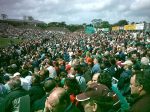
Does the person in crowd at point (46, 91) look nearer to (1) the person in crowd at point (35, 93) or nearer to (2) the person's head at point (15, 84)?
(1) the person in crowd at point (35, 93)

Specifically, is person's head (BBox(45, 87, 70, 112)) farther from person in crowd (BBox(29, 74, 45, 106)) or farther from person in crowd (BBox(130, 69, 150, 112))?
person in crowd (BBox(29, 74, 45, 106))

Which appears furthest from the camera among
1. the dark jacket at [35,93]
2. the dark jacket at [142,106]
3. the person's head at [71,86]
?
the dark jacket at [35,93]

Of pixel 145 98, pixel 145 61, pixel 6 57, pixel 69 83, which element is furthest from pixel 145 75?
pixel 6 57

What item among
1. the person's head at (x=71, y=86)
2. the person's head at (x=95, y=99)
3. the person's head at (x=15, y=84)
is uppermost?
the person's head at (x=95, y=99)

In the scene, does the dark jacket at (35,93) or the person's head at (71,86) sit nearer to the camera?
the person's head at (71,86)

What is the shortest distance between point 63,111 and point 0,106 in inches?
108

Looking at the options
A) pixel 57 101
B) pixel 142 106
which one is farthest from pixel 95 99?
pixel 57 101

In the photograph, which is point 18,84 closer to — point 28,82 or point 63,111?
point 28,82

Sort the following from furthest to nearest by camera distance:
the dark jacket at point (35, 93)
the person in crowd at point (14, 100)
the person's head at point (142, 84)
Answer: the dark jacket at point (35, 93), the person in crowd at point (14, 100), the person's head at point (142, 84)

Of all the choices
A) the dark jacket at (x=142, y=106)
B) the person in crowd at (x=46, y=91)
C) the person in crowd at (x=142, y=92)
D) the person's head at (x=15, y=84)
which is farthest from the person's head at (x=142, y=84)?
the person's head at (x=15, y=84)

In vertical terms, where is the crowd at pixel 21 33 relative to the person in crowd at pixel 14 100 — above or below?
below

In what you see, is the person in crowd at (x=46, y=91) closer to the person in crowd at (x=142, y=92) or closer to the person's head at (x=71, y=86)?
the person's head at (x=71, y=86)

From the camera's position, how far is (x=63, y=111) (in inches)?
171

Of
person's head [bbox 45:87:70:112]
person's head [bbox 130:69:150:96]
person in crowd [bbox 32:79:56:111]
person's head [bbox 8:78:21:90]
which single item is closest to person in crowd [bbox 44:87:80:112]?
person's head [bbox 45:87:70:112]
